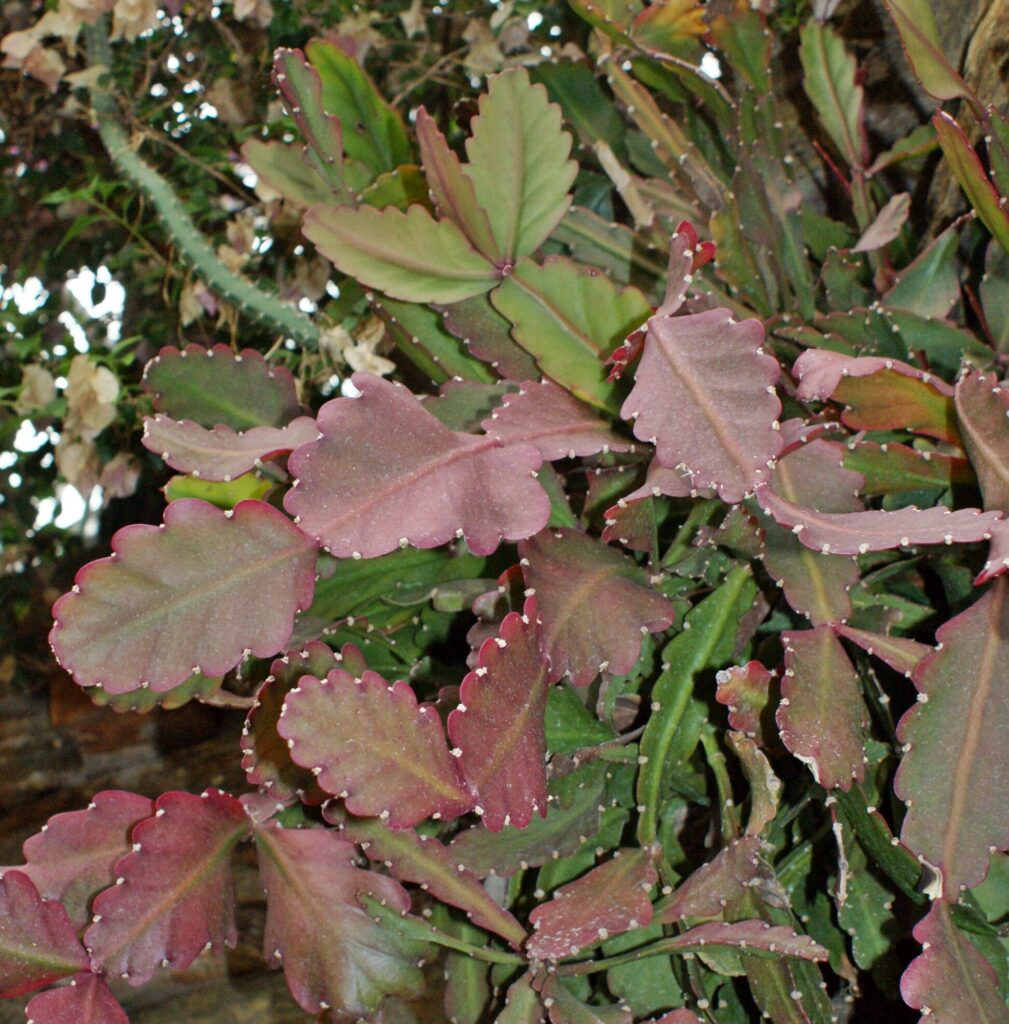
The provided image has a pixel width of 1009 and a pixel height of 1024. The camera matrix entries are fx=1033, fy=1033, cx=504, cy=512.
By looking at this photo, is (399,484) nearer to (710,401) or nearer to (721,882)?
Result: (710,401)

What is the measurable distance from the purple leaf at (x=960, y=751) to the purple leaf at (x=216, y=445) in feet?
1.00

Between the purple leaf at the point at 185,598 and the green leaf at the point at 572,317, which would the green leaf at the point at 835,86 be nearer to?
the green leaf at the point at 572,317

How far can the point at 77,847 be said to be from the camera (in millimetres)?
513

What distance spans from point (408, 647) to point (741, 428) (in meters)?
0.28

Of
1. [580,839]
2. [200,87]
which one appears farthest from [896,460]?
[200,87]

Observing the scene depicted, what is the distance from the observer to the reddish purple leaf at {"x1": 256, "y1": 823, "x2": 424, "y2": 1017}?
1.62 ft

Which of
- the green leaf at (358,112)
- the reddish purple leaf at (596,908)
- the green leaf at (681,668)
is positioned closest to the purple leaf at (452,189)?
the green leaf at (358,112)

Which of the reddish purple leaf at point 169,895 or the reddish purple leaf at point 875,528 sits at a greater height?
the reddish purple leaf at point 875,528

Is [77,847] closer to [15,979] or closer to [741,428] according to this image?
[15,979]

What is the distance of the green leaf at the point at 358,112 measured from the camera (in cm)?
66

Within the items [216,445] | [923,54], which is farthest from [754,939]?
[923,54]

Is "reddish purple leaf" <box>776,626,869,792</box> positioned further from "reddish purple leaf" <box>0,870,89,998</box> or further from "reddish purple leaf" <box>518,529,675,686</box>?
"reddish purple leaf" <box>0,870,89,998</box>

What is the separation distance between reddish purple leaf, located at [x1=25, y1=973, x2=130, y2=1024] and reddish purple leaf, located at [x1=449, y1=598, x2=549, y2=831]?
19 cm

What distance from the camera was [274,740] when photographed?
52 cm
